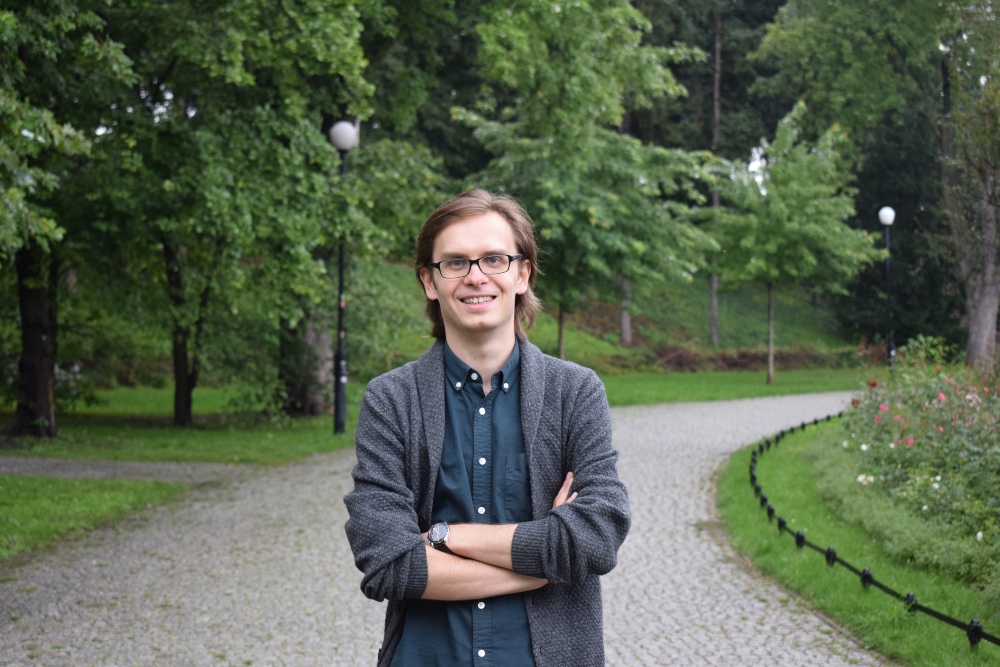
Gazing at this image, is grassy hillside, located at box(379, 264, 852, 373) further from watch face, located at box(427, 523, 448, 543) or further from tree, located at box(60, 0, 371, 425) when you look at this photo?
watch face, located at box(427, 523, 448, 543)

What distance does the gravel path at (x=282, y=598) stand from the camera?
6352 mm

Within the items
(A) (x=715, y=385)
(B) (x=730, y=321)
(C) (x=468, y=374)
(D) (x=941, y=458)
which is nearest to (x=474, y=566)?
(C) (x=468, y=374)

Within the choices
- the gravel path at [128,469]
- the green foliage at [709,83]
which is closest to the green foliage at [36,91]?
the gravel path at [128,469]

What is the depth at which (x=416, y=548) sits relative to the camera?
258 cm

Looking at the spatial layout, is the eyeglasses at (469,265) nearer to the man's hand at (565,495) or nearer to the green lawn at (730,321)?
the man's hand at (565,495)

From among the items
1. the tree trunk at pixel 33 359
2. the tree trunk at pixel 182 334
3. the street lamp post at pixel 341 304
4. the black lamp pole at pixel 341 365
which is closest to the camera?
the tree trunk at pixel 33 359

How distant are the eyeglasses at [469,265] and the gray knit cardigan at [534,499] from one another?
22cm

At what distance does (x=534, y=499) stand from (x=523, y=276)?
0.59 metres

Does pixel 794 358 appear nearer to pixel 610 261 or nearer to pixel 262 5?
pixel 610 261

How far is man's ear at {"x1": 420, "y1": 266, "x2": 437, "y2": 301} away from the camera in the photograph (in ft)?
9.26

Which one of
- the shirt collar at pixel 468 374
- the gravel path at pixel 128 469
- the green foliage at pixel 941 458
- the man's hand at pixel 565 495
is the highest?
the shirt collar at pixel 468 374

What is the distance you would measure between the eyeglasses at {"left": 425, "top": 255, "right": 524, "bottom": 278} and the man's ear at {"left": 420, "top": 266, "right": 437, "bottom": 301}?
93mm

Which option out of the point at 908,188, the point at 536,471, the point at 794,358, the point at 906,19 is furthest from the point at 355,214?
the point at 908,188

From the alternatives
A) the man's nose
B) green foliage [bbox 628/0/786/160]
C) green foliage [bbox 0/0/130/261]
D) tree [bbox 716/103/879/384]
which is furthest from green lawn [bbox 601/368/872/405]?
the man's nose
